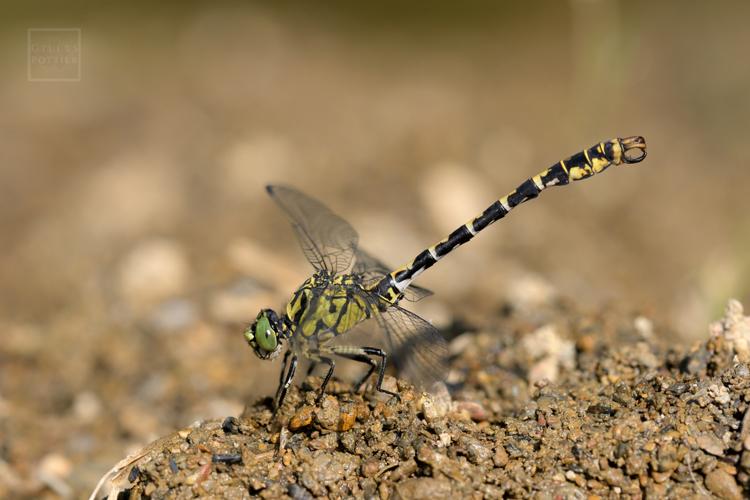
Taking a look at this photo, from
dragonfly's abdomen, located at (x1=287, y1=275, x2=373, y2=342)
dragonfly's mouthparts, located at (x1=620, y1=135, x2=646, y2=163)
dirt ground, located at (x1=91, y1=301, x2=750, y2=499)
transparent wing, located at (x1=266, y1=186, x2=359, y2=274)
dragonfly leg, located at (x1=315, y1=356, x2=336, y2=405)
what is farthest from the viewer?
transparent wing, located at (x1=266, y1=186, x2=359, y2=274)

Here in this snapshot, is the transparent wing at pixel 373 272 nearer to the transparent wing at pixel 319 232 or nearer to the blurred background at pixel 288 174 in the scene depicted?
the transparent wing at pixel 319 232

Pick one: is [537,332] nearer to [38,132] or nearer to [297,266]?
[297,266]

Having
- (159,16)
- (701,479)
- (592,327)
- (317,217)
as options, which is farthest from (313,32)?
(701,479)

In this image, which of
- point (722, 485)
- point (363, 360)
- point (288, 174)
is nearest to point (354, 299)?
point (363, 360)

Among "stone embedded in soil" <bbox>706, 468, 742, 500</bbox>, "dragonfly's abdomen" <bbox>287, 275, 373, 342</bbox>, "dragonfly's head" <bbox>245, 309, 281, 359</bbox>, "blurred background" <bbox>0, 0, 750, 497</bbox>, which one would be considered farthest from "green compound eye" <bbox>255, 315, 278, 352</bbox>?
"stone embedded in soil" <bbox>706, 468, 742, 500</bbox>

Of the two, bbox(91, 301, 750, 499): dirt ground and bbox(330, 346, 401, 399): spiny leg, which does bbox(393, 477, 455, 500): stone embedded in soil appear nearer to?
bbox(91, 301, 750, 499): dirt ground

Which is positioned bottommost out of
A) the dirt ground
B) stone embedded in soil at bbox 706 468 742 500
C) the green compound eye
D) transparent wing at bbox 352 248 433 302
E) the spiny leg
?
stone embedded in soil at bbox 706 468 742 500

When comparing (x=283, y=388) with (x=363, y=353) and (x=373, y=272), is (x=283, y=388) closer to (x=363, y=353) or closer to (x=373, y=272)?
(x=363, y=353)
